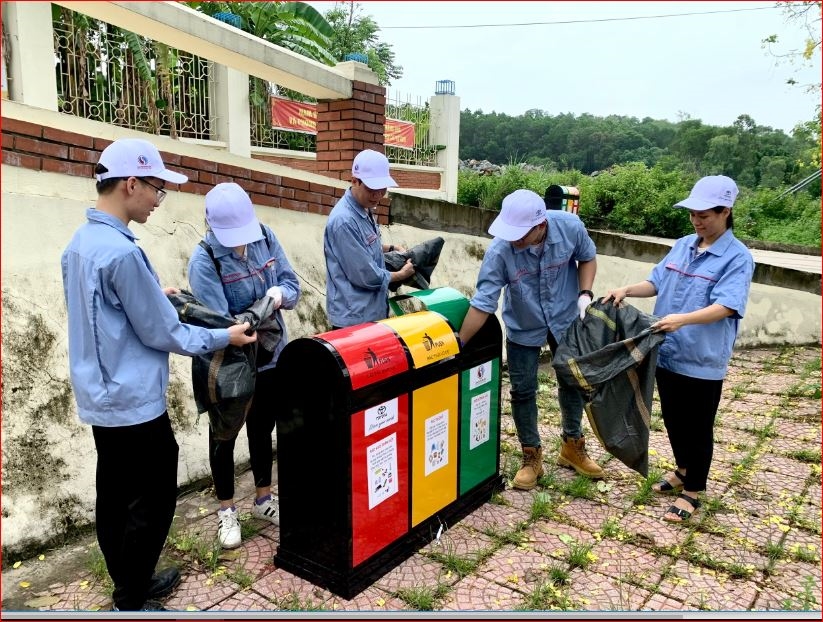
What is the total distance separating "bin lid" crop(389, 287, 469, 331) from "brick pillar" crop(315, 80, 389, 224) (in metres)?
2.48

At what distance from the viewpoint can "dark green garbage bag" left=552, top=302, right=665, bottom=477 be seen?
10.3 feet

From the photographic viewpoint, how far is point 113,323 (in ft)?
7.16

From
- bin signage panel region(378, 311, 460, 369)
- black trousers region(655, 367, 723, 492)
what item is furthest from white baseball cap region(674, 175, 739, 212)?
bin signage panel region(378, 311, 460, 369)

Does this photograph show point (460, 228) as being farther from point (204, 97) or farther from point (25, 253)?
point (204, 97)

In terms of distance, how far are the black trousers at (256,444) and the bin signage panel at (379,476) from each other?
566 mm

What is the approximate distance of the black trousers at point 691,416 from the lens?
3205 mm

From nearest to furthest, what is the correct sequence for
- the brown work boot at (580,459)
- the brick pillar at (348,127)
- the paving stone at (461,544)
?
the paving stone at (461,544) < the brown work boot at (580,459) < the brick pillar at (348,127)

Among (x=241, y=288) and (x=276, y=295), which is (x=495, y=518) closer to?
(x=276, y=295)

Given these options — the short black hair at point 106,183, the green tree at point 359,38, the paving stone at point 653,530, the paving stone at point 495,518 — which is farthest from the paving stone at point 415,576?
the green tree at point 359,38

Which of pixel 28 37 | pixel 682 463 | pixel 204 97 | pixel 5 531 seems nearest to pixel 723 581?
pixel 682 463

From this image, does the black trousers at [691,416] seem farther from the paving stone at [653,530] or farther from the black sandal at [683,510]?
the paving stone at [653,530]

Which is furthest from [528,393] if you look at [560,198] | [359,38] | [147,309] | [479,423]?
[359,38]

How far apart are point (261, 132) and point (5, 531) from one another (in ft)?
30.0

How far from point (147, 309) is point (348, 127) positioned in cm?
374
